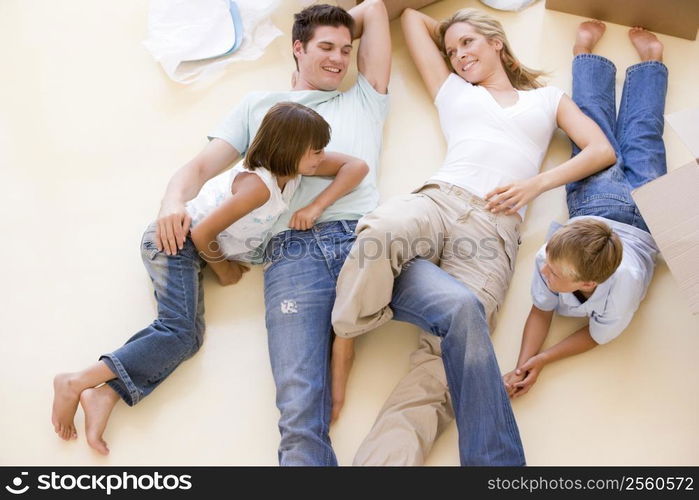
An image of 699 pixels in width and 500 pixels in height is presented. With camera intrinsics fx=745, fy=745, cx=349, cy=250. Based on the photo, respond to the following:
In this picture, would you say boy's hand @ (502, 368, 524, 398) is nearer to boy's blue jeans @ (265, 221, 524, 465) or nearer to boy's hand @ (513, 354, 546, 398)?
boy's hand @ (513, 354, 546, 398)

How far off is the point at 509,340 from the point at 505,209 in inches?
10.8

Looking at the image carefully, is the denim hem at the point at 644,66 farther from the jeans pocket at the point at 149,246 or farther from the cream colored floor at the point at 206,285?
the jeans pocket at the point at 149,246

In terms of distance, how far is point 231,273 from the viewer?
1.59 meters

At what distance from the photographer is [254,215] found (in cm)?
149

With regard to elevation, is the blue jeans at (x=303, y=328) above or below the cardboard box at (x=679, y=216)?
below

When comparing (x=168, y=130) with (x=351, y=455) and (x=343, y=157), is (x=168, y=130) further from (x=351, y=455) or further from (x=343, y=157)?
(x=351, y=455)

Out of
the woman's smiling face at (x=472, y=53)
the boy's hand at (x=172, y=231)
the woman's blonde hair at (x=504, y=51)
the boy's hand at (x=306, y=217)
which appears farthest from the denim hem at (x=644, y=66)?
the boy's hand at (x=172, y=231)

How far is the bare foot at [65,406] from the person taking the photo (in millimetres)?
1413

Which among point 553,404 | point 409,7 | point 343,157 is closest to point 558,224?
point 553,404

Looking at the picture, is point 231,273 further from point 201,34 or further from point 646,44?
point 646,44

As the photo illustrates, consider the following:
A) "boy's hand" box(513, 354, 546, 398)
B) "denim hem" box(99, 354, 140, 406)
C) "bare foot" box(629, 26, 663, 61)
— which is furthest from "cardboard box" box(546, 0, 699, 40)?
"denim hem" box(99, 354, 140, 406)

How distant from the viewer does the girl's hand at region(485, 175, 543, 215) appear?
1.55 meters

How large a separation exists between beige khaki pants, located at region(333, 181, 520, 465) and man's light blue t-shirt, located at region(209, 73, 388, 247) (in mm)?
145

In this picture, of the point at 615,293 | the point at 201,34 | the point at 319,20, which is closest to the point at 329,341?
the point at 615,293
